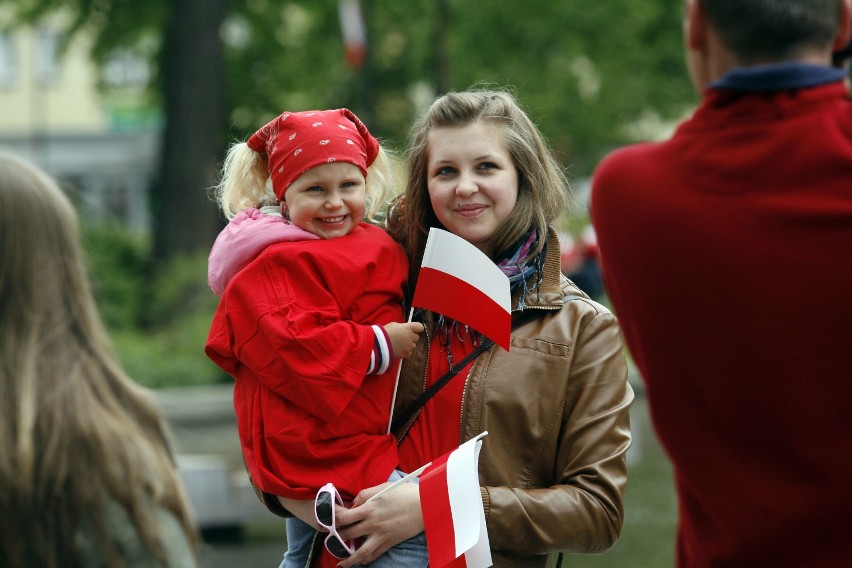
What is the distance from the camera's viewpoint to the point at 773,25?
222 cm

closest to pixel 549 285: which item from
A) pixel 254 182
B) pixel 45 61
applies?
pixel 254 182

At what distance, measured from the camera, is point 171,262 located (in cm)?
1694

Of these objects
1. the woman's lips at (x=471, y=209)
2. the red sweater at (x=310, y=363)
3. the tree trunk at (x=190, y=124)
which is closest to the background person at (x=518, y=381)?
the woman's lips at (x=471, y=209)

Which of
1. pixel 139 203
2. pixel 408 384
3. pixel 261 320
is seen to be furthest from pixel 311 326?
pixel 139 203

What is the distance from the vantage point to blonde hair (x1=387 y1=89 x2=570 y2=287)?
3342 millimetres

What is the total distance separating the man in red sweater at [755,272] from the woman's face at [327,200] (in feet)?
3.37

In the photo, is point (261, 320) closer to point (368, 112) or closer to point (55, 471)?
point (55, 471)

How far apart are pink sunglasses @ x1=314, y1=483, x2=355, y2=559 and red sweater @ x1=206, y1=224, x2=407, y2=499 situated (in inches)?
1.3

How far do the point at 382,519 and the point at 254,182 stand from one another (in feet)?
3.40

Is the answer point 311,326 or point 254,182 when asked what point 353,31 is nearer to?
point 254,182

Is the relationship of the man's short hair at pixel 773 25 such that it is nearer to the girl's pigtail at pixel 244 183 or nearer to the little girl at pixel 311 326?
the little girl at pixel 311 326

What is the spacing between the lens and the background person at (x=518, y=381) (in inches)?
123

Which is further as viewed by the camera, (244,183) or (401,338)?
(244,183)

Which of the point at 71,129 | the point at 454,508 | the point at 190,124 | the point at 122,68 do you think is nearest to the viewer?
the point at 454,508
